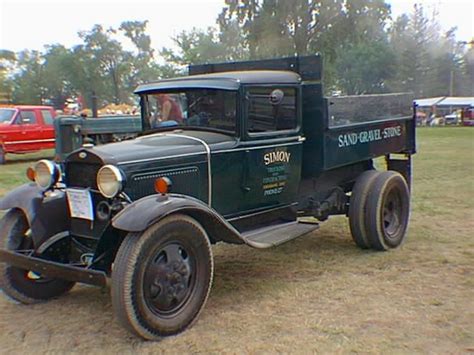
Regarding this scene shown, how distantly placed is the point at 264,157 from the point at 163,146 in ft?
3.22

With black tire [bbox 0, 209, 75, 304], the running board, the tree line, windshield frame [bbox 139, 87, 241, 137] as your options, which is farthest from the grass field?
the tree line

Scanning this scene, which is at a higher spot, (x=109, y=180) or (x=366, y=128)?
(x=366, y=128)

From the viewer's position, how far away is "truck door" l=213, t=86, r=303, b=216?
461 centimetres

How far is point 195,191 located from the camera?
14.3 ft

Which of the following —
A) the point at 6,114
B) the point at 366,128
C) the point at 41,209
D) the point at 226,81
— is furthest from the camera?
the point at 6,114

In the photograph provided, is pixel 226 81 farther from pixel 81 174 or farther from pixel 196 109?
pixel 81 174

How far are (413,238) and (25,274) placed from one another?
13.5 ft

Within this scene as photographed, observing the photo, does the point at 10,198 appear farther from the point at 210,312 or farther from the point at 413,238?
the point at 413,238

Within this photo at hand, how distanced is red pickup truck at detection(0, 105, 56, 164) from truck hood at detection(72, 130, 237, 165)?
12077 millimetres

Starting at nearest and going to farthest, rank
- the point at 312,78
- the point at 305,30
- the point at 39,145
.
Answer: the point at 312,78
the point at 39,145
the point at 305,30

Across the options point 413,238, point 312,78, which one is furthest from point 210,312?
point 413,238

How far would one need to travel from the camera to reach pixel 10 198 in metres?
4.39

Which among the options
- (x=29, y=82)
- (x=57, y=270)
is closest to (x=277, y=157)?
(x=57, y=270)

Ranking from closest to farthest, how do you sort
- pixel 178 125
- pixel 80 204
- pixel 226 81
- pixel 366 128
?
pixel 80 204
pixel 226 81
pixel 178 125
pixel 366 128
